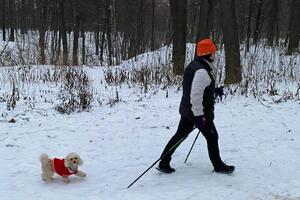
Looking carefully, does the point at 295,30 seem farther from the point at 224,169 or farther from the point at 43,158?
the point at 43,158

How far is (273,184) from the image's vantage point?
16.3ft

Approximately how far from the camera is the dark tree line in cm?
1304

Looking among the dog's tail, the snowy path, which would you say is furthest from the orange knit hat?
the dog's tail

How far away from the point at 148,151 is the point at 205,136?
5.04 feet

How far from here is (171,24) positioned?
2631cm

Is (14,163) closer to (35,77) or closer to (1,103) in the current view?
→ (1,103)

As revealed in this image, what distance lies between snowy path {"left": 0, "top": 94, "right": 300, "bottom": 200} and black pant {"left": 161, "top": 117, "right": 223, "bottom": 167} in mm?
253

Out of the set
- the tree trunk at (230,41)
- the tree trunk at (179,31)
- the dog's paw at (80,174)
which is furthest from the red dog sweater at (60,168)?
the tree trunk at (179,31)

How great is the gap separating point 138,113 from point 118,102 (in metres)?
0.94

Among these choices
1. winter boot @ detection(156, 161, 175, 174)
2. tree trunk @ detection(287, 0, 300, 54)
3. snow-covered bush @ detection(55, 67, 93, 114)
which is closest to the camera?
winter boot @ detection(156, 161, 175, 174)

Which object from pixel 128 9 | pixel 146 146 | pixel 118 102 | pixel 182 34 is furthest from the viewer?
pixel 128 9

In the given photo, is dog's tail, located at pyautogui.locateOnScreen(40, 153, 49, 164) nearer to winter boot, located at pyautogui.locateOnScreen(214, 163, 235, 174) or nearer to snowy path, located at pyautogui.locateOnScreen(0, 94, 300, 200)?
snowy path, located at pyautogui.locateOnScreen(0, 94, 300, 200)

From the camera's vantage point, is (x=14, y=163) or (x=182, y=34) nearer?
(x=14, y=163)

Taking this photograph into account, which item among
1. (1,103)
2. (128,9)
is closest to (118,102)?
(1,103)
